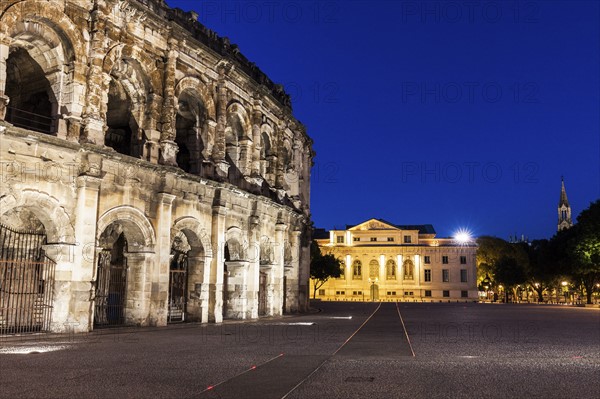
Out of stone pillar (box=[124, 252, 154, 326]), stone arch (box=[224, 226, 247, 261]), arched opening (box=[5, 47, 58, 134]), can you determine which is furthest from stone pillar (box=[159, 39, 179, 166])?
stone arch (box=[224, 226, 247, 261])

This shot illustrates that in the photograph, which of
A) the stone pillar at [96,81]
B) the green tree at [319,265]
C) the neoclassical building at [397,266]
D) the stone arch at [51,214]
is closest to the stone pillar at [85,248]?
the stone arch at [51,214]

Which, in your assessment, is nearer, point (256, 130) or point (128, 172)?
point (128, 172)

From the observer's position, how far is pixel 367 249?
265 feet

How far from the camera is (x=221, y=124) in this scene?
22.7 metres

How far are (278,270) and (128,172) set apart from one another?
11.4 metres

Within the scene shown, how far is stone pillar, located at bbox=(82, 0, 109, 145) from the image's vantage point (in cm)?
1631

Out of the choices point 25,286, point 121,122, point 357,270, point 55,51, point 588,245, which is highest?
point 55,51

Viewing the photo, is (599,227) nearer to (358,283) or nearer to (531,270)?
(531,270)

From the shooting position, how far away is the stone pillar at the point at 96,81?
53.5 ft

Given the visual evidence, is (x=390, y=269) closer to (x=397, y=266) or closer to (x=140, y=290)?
(x=397, y=266)

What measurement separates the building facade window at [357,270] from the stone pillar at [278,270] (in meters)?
54.8

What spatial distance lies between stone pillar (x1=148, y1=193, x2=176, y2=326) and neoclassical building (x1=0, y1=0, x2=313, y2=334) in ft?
0.14

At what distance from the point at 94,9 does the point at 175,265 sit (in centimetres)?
1250

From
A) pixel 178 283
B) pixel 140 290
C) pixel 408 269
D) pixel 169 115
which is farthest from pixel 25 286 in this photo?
pixel 408 269
